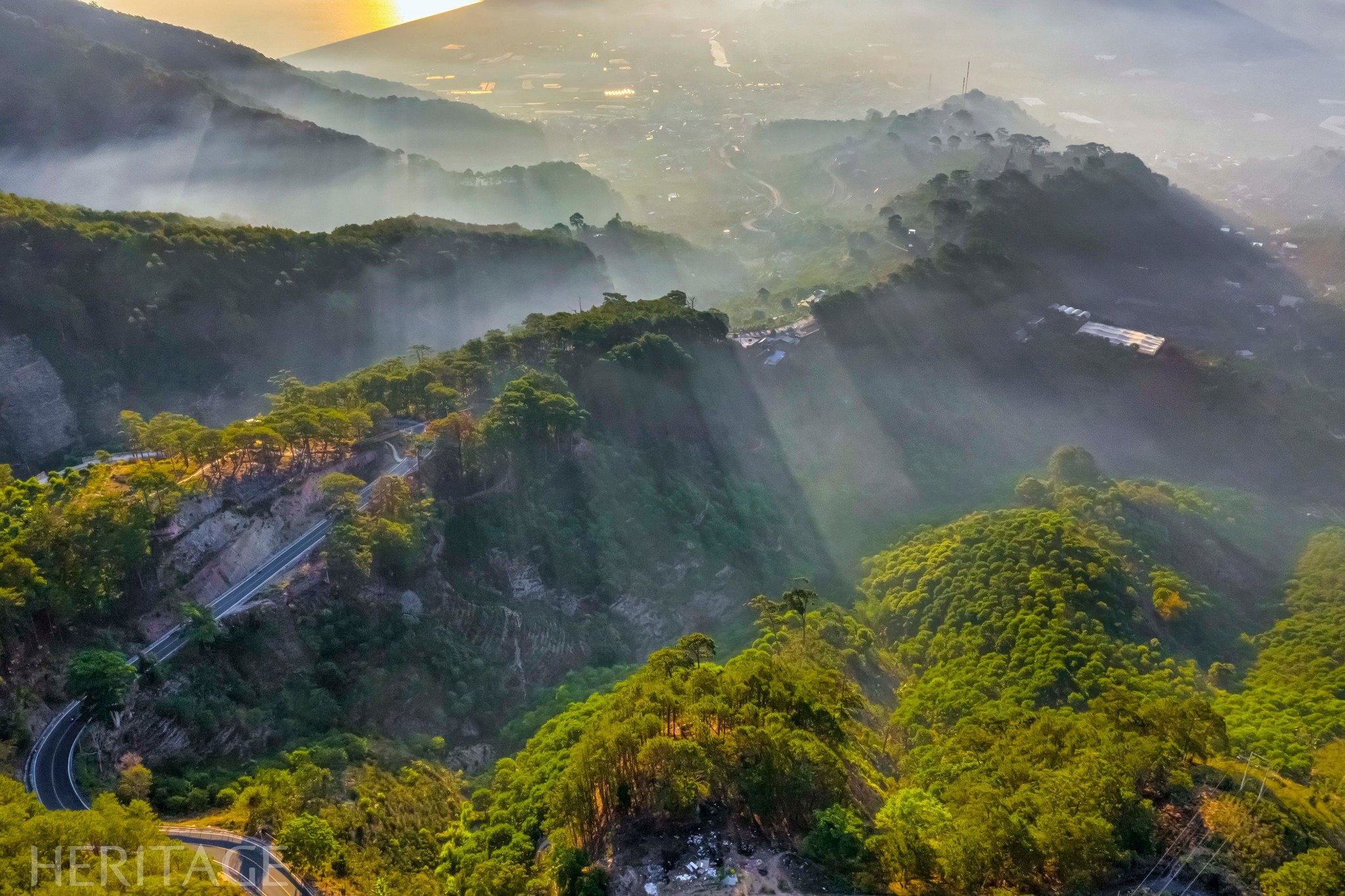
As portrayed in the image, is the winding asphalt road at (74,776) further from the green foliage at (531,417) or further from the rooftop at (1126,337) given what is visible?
the rooftop at (1126,337)

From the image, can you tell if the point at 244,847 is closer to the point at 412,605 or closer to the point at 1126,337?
the point at 412,605

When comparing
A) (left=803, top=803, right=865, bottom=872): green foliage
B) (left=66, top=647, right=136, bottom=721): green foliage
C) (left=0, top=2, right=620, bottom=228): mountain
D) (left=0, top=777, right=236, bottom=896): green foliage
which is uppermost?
(left=0, top=2, right=620, bottom=228): mountain

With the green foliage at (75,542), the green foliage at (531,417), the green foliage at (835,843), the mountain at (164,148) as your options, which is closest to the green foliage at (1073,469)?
the green foliage at (531,417)

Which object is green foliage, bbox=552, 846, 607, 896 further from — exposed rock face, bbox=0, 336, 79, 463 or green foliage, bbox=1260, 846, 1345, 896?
exposed rock face, bbox=0, 336, 79, 463

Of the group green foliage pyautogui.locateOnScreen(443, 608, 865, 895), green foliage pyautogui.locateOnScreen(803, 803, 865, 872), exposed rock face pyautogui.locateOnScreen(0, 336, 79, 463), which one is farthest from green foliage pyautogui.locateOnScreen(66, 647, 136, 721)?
exposed rock face pyautogui.locateOnScreen(0, 336, 79, 463)

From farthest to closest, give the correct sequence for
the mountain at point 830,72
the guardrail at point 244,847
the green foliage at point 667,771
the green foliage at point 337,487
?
1. the mountain at point 830,72
2. the green foliage at point 337,487
3. the green foliage at point 667,771
4. the guardrail at point 244,847

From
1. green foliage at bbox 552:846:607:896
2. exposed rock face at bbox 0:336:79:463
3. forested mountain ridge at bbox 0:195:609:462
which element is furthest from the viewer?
forested mountain ridge at bbox 0:195:609:462

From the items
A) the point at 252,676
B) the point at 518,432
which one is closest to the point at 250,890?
→ the point at 252,676
